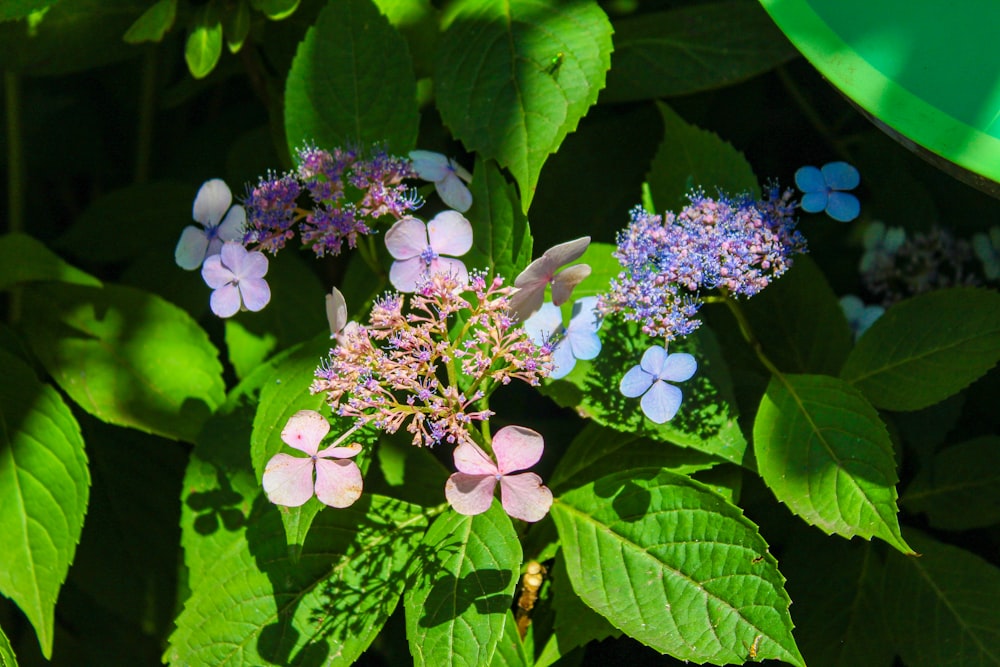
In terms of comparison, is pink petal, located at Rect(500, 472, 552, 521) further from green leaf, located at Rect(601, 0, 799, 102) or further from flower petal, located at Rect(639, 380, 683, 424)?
green leaf, located at Rect(601, 0, 799, 102)

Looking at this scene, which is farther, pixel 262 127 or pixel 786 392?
pixel 262 127

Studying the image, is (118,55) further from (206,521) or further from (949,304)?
(949,304)

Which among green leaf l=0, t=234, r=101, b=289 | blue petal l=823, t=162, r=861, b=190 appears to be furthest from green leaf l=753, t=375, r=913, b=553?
green leaf l=0, t=234, r=101, b=289

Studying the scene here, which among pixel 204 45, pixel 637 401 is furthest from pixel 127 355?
pixel 637 401

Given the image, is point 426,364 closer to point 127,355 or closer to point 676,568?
point 676,568

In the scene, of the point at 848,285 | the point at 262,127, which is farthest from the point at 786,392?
the point at 262,127

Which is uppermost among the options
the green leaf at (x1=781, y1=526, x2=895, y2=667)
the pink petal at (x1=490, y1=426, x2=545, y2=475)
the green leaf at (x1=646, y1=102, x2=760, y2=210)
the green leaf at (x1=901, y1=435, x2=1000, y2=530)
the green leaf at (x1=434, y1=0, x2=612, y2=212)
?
the green leaf at (x1=434, y1=0, x2=612, y2=212)
